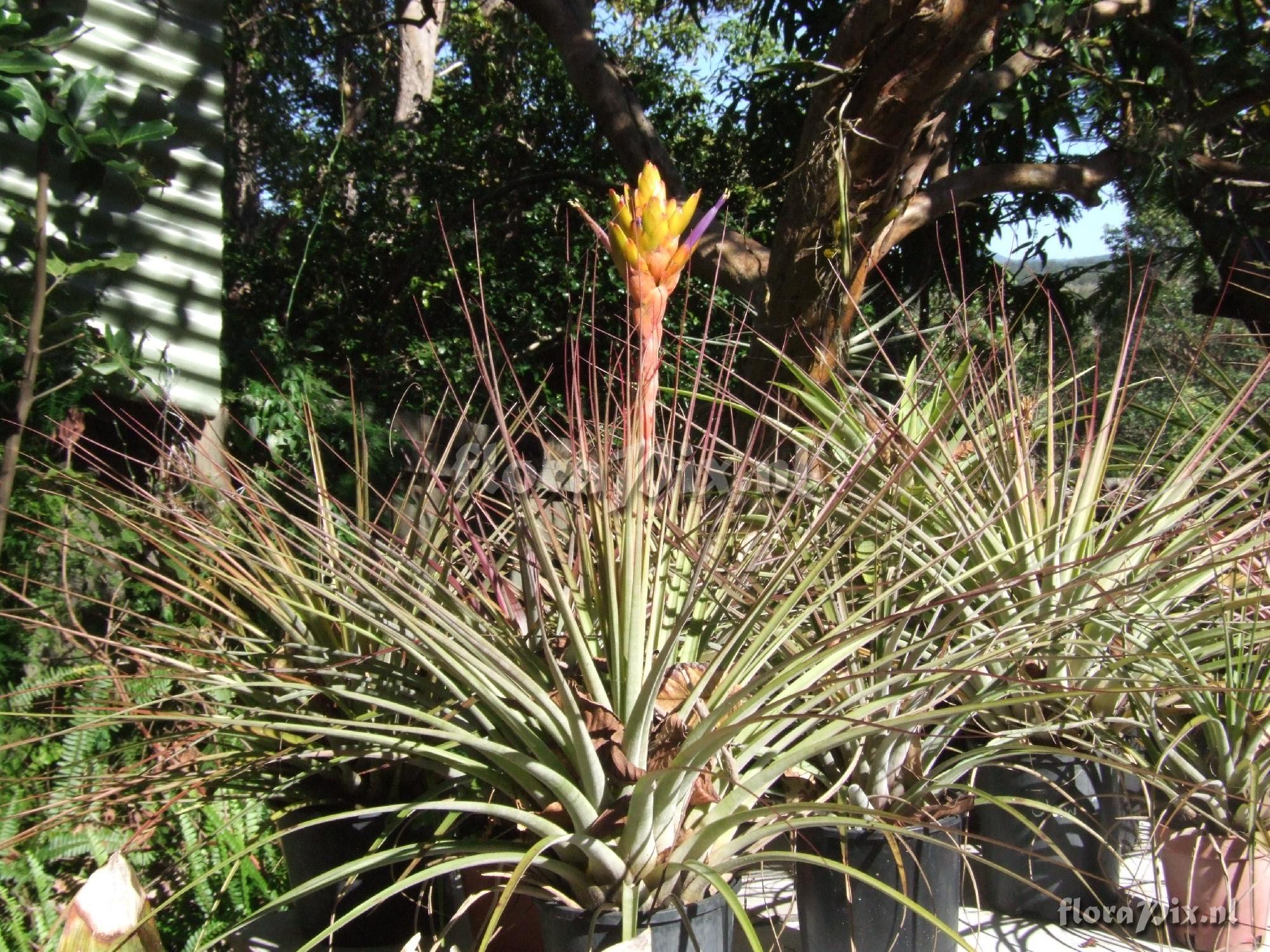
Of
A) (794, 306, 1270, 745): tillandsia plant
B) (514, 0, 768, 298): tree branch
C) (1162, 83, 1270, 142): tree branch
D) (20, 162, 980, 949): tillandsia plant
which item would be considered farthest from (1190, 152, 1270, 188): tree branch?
(20, 162, 980, 949): tillandsia plant

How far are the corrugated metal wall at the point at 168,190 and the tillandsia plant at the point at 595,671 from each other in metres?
1.98

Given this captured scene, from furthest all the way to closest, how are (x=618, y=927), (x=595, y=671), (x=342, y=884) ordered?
1. (x=342, y=884)
2. (x=595, y=671)
3. (x=618, y=927)

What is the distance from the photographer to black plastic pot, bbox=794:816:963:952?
164 centimetres

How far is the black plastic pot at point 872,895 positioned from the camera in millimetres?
1642

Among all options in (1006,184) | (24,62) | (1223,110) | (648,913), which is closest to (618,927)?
(648,913)

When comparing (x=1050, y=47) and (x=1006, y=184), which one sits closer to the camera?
(x=1050, y=47)

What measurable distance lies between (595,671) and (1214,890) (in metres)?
1.23

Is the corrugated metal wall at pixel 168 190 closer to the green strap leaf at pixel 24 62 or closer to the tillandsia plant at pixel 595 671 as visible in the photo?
the green strap leaf at pixel 24 62

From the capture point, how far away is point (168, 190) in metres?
3.68

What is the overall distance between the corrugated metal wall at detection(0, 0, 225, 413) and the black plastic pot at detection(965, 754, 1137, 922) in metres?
2.92

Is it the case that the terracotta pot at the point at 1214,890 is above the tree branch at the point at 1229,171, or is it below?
below

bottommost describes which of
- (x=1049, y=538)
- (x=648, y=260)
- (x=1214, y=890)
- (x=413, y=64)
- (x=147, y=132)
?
(x=1214, y=890)

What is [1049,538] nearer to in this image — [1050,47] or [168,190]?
[168,190]

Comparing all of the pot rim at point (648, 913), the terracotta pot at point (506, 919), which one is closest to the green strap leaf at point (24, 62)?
the terracotta pot at point (506, 919)
